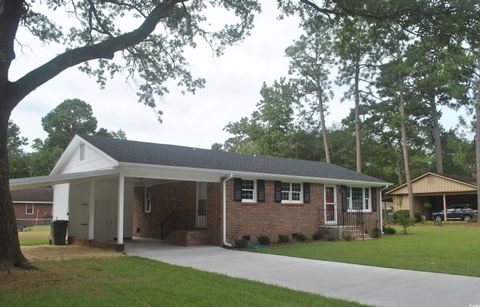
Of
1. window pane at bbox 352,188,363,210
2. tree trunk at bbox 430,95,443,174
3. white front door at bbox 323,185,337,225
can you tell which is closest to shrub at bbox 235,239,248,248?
white front door at bbox 323,185,337,225

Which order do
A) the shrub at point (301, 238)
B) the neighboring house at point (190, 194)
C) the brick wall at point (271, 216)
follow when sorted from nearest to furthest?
the neighboring house at point (190, 194)
the brick wall at point (271, 216)
the shrub at point (301, 238)

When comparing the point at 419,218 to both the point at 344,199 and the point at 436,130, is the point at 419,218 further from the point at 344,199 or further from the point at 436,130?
the point at 344,199

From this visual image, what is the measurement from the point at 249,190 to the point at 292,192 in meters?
2.69

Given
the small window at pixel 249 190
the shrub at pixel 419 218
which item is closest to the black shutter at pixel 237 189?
the small window at pixel 249 190

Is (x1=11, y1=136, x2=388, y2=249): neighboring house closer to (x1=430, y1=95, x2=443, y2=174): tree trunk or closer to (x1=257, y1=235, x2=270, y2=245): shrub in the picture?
(x1=257, y1=235, x2=270, y2=245): shrub

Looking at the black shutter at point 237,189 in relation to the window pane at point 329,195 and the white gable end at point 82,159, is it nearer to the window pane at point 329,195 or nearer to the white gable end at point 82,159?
the white gable end at point 82,159

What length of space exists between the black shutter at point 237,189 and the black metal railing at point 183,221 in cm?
144

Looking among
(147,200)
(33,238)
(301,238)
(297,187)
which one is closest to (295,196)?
(297,187)

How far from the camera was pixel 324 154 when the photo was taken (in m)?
48.0

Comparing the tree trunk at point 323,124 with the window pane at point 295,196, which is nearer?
the window pane at point 295,196

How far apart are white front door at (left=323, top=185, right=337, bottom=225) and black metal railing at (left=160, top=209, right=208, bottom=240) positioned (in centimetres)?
647

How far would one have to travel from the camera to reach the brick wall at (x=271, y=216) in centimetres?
1823

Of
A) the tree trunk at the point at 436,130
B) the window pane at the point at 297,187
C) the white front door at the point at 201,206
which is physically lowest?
the white front door at the point at 201,206

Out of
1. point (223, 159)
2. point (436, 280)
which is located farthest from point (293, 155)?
point (436, 280)
